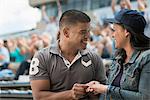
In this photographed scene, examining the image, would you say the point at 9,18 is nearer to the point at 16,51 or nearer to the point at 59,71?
the point at 16,51

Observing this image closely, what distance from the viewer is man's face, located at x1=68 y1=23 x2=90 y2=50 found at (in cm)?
187

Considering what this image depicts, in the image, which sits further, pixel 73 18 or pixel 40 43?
pixel 40 43

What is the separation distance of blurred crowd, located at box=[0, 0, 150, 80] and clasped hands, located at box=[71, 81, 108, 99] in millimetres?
2681

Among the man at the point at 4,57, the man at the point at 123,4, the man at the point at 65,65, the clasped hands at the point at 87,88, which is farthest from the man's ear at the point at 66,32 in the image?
the man at the point at 4,57

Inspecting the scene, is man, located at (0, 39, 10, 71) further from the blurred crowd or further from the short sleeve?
the short sleeve

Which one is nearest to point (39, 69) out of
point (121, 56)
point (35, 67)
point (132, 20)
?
point (35, 67)

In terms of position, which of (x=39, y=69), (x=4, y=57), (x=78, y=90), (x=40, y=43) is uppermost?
(x=39, y=69)

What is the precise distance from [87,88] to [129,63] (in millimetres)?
251

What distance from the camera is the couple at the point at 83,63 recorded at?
1812 mm

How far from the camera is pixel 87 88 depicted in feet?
5.98

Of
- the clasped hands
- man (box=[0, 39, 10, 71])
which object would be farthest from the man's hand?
man (box=[0, 39, 10, 71])

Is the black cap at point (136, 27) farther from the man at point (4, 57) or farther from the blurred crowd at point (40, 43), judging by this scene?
the man at point (4, 57)

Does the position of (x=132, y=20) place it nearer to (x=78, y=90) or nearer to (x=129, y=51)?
(x=129, y=51)

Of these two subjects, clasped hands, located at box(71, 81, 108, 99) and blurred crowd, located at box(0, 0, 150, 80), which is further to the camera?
blurred crowd, located at box(0, 0, 150, 80)
